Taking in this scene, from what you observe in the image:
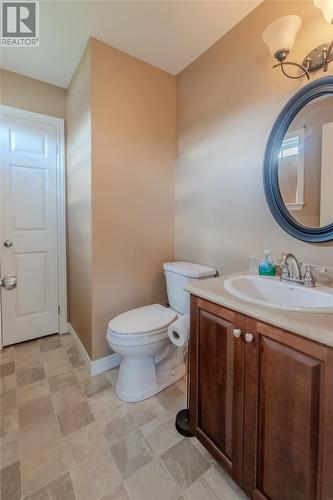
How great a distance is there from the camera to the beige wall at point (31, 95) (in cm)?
201

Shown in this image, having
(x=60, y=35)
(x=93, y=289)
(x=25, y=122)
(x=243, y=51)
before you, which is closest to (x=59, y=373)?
(x=93, y=289)

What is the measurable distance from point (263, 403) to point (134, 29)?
223cm

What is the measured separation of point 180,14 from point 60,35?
84 centimetres

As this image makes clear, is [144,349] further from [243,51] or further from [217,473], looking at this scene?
[243,51]

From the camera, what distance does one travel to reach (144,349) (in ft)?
4.82

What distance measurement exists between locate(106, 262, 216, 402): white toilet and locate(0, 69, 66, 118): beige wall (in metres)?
1.89

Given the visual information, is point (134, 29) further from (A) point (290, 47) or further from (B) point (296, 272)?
(B) point (296, 272)

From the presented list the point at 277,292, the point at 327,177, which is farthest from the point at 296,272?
the point at 327,177

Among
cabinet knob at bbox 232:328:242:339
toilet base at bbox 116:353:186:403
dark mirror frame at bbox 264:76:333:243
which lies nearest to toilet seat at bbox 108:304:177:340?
toilet base at bbox 116:353:186:403

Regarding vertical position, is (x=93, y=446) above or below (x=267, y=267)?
below

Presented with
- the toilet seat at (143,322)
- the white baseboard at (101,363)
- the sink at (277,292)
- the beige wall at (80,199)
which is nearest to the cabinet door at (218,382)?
the sink at (277,292)

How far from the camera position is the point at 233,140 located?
1.56 metres

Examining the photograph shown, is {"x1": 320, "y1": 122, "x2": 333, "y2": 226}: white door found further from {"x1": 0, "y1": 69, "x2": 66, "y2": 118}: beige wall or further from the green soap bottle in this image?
{"x1": 0, "y1": 69, "x2": 66, "y2": 118}: beige wall

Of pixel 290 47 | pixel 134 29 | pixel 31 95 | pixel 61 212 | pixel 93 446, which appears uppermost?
pixel 134 29
